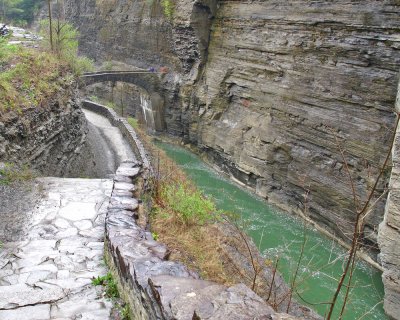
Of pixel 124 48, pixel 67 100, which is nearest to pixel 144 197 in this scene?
pixel 67 100

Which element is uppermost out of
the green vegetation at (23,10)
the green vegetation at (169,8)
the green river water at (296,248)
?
the green vegetation at (23,10)

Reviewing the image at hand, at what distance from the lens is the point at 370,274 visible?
37.8 feet

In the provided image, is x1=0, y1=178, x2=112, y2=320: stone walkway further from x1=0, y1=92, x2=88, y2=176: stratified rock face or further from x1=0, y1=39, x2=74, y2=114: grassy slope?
x1=0, y1=39, x2=74, y2=114: grassy slope

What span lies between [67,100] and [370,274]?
10.5 meters

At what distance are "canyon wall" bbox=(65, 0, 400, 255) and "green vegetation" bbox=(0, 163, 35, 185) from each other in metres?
6.79

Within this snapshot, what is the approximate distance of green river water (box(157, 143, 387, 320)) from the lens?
32.7ft

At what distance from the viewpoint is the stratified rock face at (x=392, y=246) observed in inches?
367

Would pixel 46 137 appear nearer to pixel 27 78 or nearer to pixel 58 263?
pixel 27 78

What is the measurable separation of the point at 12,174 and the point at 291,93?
10.9m

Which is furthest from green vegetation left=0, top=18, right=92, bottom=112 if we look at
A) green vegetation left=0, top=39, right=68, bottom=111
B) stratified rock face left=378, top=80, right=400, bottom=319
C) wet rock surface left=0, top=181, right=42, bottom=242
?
stratified rock face left=378, top=80, right=400, bottom=319

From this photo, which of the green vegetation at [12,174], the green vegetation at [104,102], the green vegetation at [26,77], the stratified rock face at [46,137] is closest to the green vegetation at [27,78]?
the green vegetation at [26,77]

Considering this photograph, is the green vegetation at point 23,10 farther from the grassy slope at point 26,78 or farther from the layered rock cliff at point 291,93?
the grassy slope at point 26,78

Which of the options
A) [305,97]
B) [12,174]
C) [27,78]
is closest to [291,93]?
[305,97]

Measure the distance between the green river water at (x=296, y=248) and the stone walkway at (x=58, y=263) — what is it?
285 cm
